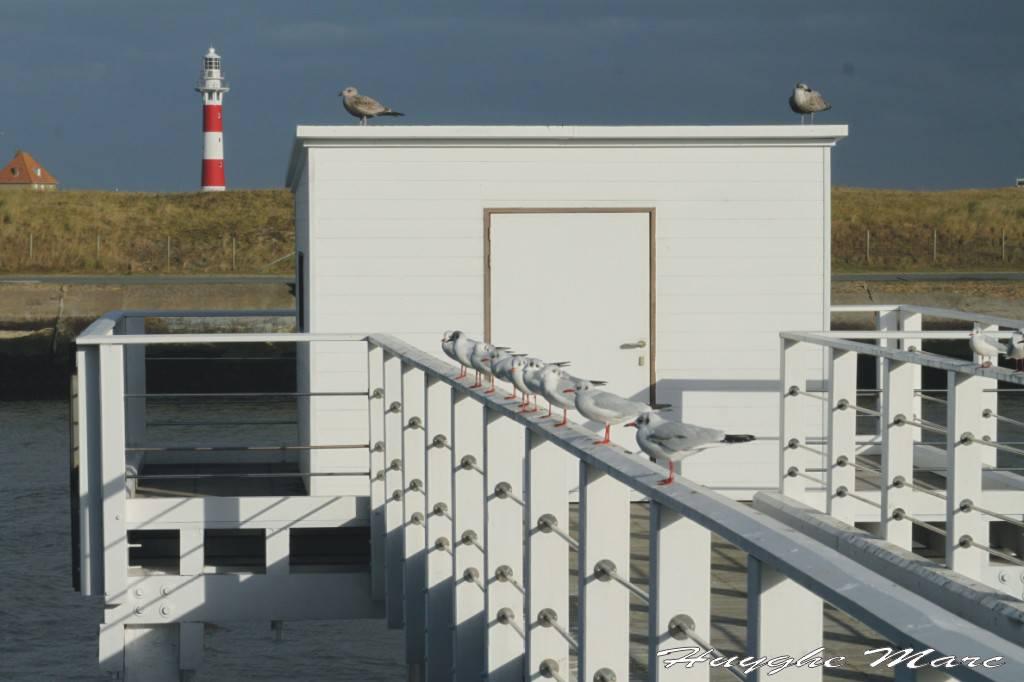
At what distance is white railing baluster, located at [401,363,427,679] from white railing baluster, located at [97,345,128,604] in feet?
5.16

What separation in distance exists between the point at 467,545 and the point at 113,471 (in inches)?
114

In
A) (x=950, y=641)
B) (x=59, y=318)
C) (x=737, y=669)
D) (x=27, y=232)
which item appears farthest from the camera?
(x=27, y=232)

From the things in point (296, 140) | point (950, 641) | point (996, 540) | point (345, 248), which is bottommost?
point (996, 540)

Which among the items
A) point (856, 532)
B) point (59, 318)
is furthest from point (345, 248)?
point (59, 318)

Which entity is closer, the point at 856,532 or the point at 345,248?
the point at 856,532

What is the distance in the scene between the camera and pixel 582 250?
393 inches

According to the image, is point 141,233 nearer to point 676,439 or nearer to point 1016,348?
point 1016,348

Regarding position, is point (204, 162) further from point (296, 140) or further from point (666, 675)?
point (666, 675)

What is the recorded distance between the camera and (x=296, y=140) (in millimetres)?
9977

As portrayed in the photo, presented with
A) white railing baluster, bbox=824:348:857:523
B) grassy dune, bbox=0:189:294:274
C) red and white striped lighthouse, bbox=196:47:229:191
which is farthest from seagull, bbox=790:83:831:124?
red and white striped lighthouse, bbox=196:47:229:191

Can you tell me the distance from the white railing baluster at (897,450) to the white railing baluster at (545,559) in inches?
118

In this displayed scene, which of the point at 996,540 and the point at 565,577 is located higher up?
the point at 565,577

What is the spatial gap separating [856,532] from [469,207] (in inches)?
154

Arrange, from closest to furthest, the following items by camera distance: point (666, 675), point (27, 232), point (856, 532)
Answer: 1. point (666, 675)
2. point (856, 532)
3. point (27, 232)
